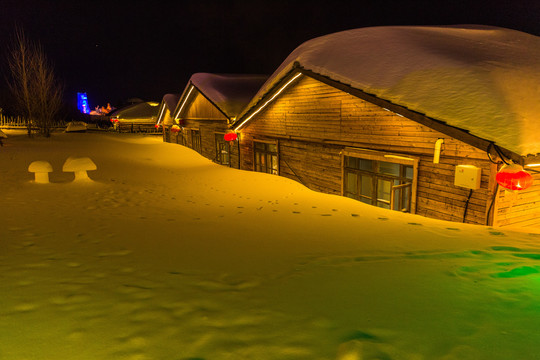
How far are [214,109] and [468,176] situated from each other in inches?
726

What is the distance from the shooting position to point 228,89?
76.4 ft

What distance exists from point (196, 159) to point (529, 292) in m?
23.0

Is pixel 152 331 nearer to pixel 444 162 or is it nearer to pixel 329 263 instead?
pixel 329 263

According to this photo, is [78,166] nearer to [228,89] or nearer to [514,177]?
[228,89]

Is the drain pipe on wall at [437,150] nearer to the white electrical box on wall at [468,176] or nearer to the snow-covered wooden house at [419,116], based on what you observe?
the snow-covered wooden house at [419,116]

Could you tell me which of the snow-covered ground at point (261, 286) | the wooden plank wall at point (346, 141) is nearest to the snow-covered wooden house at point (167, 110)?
the wooden plank wall at point (346, 141)

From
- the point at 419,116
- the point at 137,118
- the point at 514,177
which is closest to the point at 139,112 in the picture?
the point at 137,118

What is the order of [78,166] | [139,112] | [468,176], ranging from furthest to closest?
1. [139,112]
2. [78,166]
3. [468,176]

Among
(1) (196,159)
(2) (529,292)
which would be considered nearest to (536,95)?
(2) (529,292)

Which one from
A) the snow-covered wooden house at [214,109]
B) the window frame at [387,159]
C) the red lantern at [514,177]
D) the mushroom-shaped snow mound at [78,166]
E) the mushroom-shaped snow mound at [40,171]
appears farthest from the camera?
the snow-covered wooden house at [214,109]

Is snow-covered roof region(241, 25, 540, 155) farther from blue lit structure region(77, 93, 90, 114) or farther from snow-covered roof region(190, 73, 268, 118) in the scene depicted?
blue lit structure region(77, 93, 90, 114)

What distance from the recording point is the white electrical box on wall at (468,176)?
25.3 feet

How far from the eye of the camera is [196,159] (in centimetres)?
2512

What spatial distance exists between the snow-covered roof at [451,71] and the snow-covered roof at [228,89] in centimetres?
734
